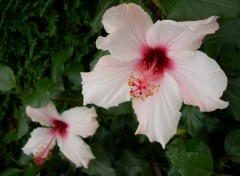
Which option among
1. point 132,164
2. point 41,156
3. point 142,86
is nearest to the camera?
point 142,86

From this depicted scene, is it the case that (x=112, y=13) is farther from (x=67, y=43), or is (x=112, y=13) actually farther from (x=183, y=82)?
(x=67, y=43)

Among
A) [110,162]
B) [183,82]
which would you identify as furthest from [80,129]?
[183,82]

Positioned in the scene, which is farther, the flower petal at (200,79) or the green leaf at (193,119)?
the green leaf at (193,119)

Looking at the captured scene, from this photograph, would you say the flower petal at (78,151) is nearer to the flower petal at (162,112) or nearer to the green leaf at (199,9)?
the flower petal at (162,112)

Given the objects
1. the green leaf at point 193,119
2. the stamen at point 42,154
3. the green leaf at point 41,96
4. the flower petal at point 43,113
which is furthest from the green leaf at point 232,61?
the stamen at point 42,154

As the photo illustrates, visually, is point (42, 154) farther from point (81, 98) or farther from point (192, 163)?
point (192, 163)

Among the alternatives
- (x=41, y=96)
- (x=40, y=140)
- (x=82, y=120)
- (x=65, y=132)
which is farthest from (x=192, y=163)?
(x=40, y=140)

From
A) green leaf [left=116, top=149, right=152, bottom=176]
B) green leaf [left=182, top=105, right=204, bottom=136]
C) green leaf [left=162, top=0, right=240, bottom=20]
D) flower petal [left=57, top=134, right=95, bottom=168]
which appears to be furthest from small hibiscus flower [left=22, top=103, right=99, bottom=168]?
green leaf [left=162, top=0, right=240, bottom=20]
